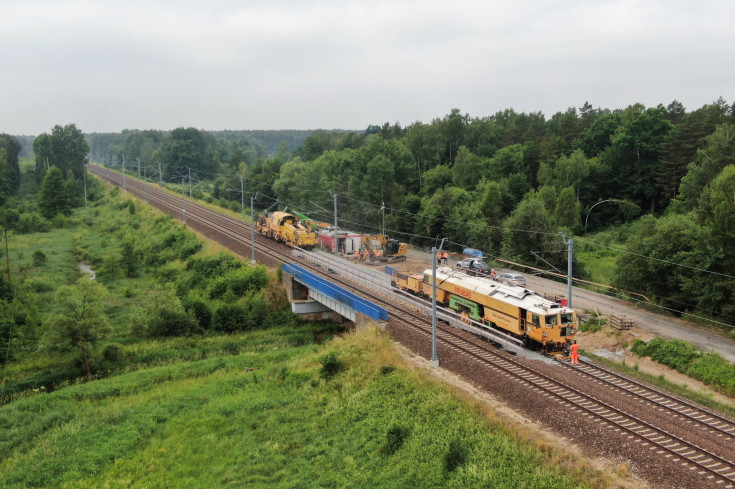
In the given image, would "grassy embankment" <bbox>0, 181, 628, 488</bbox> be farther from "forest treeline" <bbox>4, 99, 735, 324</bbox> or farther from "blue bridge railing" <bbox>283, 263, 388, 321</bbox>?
"forest treeline" <bbox>4, 99, 735, 324</bbox>

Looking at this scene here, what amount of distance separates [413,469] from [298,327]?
25.8m

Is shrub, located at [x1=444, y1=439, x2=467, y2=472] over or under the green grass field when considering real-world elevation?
over

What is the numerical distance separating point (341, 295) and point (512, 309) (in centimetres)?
1263

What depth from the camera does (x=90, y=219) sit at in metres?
98.4

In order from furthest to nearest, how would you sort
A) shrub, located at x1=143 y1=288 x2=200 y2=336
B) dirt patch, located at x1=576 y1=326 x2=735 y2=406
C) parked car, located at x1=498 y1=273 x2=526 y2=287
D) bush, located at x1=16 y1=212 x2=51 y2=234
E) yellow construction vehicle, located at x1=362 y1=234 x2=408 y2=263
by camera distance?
bush, located at x1=16 y1=212 x2=51 y2=234 → yellow construction vehicle, located at x1=362 y1=234 x2=408 y2=263 → parked car, located at x1=498 y1=273 x2=526 y2=287 → shrub, located at x1=143 y1=288 x2=200 y2=336 → dirt patch, located at x1=576 y1=326 x2=735 y2=406

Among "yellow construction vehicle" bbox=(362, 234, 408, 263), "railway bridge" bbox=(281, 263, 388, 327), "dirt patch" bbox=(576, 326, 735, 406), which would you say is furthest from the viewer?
"yellow construction vehicle" bbox=(362, 234, 408, 263)

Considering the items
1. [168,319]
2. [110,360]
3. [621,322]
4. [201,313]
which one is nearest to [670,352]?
[621,322]

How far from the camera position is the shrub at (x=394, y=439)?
21031 mm

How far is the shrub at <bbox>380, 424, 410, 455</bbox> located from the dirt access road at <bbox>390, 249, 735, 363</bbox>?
1969 centimetres

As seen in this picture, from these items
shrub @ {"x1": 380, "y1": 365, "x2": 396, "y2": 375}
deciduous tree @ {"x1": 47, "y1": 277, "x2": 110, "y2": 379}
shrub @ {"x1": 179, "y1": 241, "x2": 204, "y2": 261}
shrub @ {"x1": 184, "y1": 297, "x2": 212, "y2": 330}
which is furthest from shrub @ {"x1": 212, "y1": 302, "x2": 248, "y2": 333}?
shrub @ {"x1": 380, "y1": 365, "x2": 396, "y2": 375}

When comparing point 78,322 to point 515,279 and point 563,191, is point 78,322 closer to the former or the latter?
point 515,279

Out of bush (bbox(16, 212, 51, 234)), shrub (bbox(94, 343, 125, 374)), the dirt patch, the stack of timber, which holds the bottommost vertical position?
shrub (bbox(94, 343, 125, 374))

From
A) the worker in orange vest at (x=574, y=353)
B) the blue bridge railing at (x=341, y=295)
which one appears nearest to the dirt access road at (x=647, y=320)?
the worker in orange vest at (x=574, y=353)

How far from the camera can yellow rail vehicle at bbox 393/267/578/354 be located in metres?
27.8
